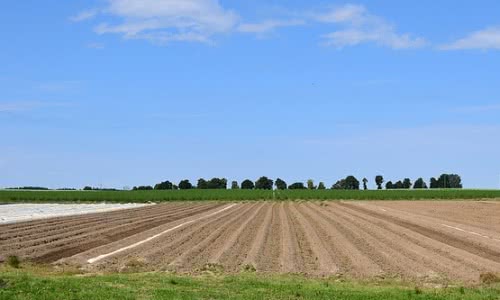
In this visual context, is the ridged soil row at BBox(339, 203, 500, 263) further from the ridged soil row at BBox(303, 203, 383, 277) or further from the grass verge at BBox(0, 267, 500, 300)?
the grass verge at BBox(0, 267, 500, 300)

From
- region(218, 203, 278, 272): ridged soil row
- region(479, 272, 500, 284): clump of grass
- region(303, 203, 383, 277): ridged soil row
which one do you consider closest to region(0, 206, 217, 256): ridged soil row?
region(218, 203, 278, 272): ridged soil row

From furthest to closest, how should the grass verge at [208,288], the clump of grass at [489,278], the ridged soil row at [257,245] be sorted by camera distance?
the ridged soil row at [257,245]
the clump of grass at [489,278]
the grass verge at [208,288]

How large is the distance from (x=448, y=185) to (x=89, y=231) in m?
149

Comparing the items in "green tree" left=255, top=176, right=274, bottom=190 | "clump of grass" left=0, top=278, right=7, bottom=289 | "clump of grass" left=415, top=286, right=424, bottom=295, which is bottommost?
"clump of grass" left=415, top=286, right=424, bottom=295

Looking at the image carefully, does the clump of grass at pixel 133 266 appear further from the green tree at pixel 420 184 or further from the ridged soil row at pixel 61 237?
the green tree at pixel 420 184

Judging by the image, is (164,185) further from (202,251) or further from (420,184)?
(202,251)

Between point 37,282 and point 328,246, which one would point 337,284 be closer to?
point 37,282

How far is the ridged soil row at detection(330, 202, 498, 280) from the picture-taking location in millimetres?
18225

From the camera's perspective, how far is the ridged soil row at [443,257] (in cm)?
1823

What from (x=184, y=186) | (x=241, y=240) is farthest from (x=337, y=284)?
(x=184, y=186)

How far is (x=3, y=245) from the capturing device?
23.7 meters

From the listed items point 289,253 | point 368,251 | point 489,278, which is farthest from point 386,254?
point 489,278

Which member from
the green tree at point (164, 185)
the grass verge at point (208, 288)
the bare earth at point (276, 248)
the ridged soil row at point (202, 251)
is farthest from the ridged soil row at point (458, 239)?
the green tree at point (164, 185)

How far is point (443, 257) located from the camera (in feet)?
69.7
